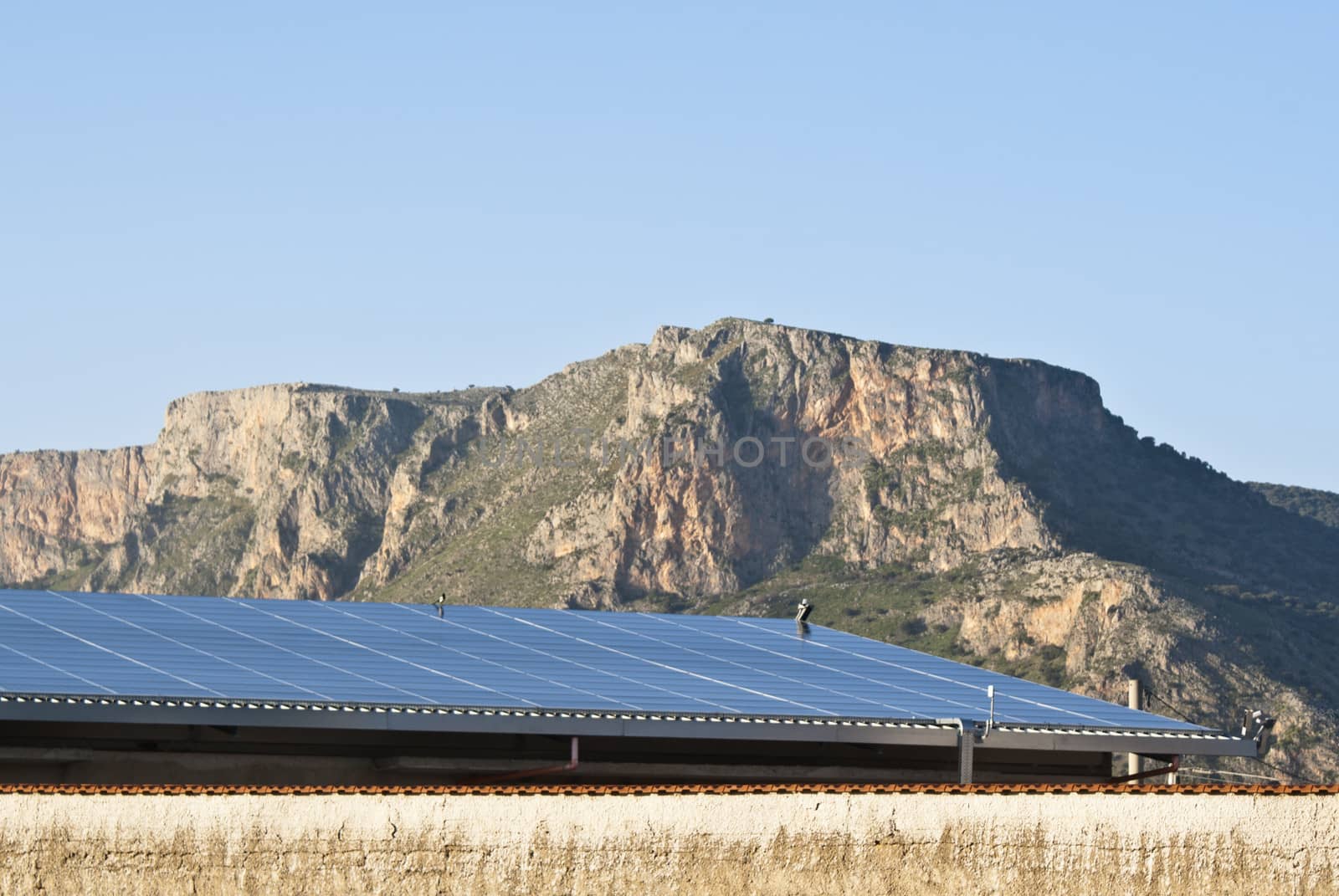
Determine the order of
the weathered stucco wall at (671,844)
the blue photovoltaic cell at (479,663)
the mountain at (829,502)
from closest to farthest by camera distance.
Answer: the weathered stucco wall at (671,844), the blue photovoltaic cell at (479,663), the mountain at (829,502)

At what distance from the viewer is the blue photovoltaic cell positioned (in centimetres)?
2328

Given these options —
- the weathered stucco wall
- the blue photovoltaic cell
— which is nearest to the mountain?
the blue photovoltaic cell

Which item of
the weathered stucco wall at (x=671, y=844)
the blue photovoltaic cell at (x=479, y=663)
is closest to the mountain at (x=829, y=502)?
the blue photovoltaic cell at (x=479, y=663)

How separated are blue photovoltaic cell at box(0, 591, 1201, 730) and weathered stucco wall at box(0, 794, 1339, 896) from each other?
415 cm

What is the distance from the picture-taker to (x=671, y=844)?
17031mm

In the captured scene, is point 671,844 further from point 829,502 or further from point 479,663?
point 829,502

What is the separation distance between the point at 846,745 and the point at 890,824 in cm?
829

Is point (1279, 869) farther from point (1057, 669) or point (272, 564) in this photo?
point (272, 564)

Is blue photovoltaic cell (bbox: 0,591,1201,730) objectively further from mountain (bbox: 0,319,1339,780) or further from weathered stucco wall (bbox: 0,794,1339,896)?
mountain (bbox: 0,319,1339,780)

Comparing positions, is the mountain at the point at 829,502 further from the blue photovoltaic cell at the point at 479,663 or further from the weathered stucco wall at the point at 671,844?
the weathered stucco wall at the point at 671,844

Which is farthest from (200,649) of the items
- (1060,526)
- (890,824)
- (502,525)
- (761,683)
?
(502,525)

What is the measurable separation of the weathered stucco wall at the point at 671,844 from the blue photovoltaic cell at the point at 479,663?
4151mm

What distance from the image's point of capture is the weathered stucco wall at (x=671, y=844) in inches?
641

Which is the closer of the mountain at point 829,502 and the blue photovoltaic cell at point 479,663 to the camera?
the blue photovoltaic cell at point 479,663
